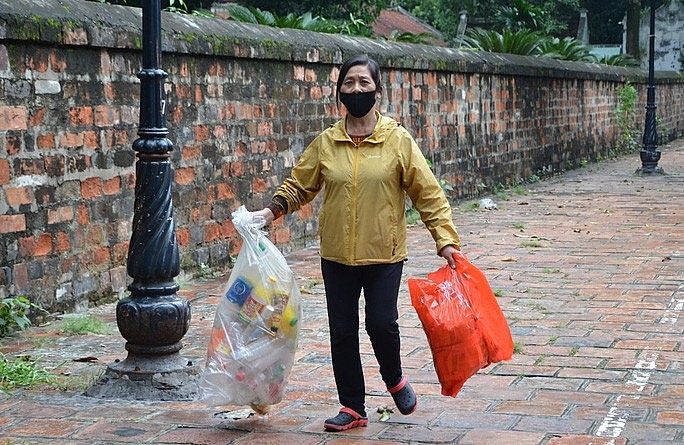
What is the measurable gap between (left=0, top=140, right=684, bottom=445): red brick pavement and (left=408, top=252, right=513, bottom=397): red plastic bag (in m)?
0.29

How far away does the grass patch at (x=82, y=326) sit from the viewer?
7129 millimetres

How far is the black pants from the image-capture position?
5.00 m

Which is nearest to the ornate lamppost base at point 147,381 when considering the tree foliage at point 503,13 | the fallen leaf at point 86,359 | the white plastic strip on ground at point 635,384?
the fallen leaf at point 86,359

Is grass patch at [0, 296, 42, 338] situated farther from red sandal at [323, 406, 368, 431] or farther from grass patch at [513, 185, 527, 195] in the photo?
grass patch at [513, 185, 527, 195]

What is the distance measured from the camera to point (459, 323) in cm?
492

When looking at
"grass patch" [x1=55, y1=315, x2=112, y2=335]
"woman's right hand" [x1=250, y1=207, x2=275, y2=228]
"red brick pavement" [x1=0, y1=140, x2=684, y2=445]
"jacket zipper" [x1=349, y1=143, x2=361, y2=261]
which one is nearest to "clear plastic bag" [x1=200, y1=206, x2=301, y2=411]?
"woman's right hand" [x1=250, y1=207, x2=275, y2=228]

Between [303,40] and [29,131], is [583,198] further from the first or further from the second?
[29,131]

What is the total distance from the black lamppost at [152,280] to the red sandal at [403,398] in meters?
1.06

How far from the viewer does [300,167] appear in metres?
5.21

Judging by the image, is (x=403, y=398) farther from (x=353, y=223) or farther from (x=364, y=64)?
(x=364, y=64)

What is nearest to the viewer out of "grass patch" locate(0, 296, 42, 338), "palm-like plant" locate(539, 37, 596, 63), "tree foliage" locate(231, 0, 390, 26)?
"grass patch" locate(0, 296, 42, 338)

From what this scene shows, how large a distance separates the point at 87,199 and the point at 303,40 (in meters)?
3.97

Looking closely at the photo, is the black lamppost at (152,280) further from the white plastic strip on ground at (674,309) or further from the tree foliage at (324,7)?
the tree foliage at (324,7)

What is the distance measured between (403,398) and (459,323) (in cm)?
47
